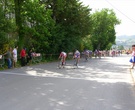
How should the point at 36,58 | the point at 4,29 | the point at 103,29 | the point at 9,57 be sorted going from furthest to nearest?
the point at 103,29
the point at 36,58
the point at 4,29
the point at 9,57

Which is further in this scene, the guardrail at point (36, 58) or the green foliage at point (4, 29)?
the guardrail at point (36, 58)

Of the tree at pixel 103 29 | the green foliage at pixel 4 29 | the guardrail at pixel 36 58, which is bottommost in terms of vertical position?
the guardrail at pixel 36 58

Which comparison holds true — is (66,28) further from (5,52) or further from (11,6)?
(5,52)

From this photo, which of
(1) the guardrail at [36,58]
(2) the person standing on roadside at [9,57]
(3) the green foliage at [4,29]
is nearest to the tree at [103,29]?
(1) the guardrail at [36,58]

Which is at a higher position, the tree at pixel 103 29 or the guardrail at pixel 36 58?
the tree at pixel 103 29

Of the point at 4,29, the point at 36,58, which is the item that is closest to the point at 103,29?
the point at 36,58

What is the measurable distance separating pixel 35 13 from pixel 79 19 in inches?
448

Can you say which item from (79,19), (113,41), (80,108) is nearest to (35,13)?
(79,19)

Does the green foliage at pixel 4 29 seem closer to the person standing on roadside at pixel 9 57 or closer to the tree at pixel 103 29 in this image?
the person standing on roadside at pixel 9 57

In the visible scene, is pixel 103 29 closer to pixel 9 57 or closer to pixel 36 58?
pixel 36 58

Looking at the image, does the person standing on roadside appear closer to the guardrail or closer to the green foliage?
the green foliage

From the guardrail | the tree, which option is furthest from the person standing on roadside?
the tree

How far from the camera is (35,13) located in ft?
91.0

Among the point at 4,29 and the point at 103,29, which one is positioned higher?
the point at 103,29
